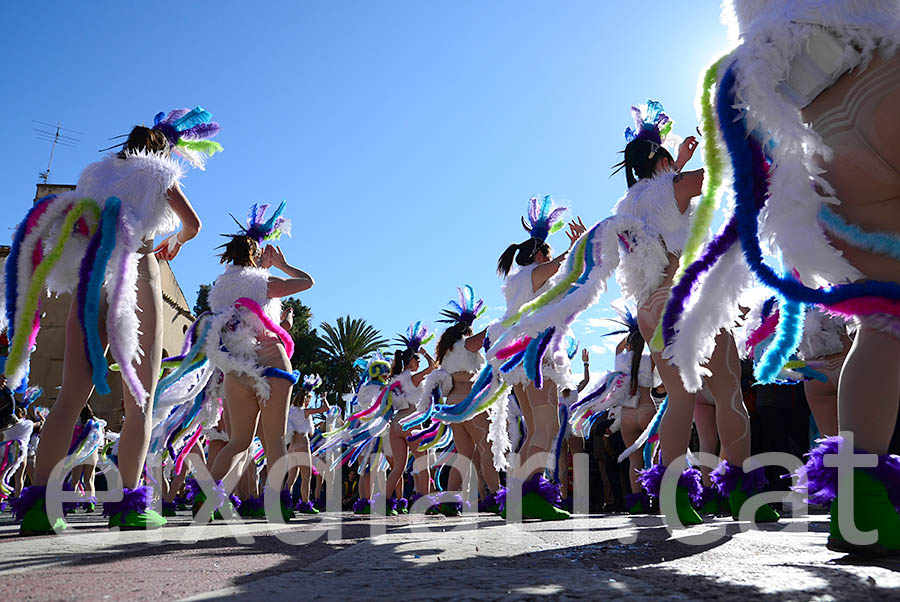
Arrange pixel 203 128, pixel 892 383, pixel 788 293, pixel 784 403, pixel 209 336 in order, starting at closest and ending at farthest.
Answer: pixel 892 383
pixel 788 293
pixel 203 128
pixel 209 336
pixel 784 403

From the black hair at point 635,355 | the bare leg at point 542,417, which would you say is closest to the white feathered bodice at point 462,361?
the black hair at point 635,355

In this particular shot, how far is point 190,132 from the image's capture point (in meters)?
4.25

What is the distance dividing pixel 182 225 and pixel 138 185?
373 mm

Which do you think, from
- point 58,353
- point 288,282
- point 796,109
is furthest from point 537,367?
point 58,353

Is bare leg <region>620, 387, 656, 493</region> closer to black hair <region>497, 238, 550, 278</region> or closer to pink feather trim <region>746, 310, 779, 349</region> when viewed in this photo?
black hair <region>497, 238, 550, 278</region>

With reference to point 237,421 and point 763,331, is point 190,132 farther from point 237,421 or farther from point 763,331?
point 763,331

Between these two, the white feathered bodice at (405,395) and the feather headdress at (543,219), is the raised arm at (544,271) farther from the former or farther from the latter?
the white feathered bodice at (405,395)

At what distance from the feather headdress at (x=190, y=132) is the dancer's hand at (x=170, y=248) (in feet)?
1.75

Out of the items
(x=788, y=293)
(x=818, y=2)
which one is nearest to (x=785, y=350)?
(x=788, y=293)

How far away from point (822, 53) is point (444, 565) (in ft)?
6.07

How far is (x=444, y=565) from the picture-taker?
1.85 meters

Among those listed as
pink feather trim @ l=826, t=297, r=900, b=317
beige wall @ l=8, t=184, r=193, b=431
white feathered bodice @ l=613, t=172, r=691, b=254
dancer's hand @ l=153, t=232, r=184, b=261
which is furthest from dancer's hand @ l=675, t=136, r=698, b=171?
beige wall @ l=8, t=184, r=193, b=431

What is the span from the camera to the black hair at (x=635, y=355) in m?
6.99

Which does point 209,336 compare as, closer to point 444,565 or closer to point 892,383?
point 444,565
